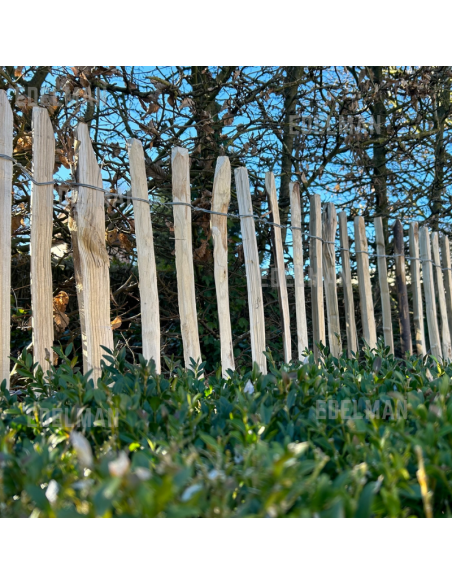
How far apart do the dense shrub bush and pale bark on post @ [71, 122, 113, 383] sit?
0.65 metres

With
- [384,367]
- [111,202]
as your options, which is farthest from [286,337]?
[111,202]

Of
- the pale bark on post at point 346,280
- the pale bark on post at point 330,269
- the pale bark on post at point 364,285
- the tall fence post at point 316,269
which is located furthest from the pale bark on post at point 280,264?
→ the pale bark on post at point 364,285

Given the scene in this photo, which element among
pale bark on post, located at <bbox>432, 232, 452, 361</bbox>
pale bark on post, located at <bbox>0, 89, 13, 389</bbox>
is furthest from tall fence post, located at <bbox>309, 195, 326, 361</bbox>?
pale bark on post, located at <bbox>0, 89, 13, 389</bbox>

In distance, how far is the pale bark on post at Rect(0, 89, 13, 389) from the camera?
6.45 ft

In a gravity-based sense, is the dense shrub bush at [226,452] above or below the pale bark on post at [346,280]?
below

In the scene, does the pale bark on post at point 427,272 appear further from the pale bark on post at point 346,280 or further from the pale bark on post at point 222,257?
the pale bark on post at point 222,257

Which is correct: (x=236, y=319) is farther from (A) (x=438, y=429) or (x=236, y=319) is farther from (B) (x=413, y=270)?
(A) (x=438, y=429)

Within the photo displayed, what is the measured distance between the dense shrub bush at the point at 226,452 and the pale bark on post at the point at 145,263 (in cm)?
83

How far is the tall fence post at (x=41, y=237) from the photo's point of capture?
211 centimetres

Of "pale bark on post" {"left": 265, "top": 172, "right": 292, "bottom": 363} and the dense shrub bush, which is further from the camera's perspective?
"pale bark on post" {"left": 265, "top": 172, "right": 292, "bottom": 363}

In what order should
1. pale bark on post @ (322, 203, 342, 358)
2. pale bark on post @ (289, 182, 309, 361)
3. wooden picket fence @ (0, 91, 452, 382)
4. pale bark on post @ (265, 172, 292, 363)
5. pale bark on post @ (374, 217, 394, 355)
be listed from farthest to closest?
pale bark on post @ (374, 217, 394, 355)
pale bark on post @ (322, 203, 342, 358)
pale bark on post @ (289, 182, 309, 361)
pale bark on post @ (265, 172, 292, 363)
wooden picket fence @ (0, 91, 452, 382)

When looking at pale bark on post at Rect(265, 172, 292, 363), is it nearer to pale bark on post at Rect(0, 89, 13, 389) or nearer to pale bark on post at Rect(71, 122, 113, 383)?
pale bark on post at Rect(71, 122, 113, 383)

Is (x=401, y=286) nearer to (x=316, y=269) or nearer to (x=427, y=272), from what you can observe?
(x=427, y=272)

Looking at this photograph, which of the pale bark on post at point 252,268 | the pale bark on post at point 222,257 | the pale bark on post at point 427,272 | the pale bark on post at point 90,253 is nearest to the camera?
the pale bark on post at point 90,253
